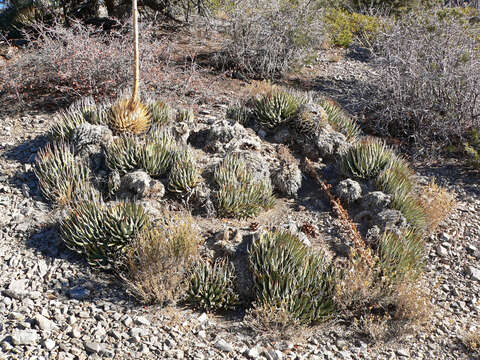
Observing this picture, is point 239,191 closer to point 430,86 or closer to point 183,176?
point 183,176

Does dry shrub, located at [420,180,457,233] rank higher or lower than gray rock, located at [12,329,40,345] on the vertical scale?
higher

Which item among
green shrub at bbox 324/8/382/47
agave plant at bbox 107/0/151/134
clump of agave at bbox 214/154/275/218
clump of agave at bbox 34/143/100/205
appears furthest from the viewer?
green shrub at bbox 324/8/382/47

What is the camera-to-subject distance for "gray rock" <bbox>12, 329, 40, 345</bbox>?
13.0 feet

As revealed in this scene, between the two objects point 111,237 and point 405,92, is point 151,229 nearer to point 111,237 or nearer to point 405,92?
point 111,237

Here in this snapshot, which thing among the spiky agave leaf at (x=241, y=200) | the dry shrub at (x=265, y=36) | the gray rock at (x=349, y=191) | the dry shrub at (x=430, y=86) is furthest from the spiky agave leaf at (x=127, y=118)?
the dry shrub at (x=430, y=86)

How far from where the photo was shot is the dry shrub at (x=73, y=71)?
25.1 ft

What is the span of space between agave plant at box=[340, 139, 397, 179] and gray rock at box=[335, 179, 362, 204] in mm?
276

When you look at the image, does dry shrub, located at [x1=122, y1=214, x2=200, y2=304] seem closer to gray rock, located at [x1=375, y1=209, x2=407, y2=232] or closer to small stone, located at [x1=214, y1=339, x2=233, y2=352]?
small stone, located at [x1=214, y1=339, x2=233, y2=352]

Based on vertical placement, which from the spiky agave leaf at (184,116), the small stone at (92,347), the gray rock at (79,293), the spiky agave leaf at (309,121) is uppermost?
the spiky agave leaf at (309,121)

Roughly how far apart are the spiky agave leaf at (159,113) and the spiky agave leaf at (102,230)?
6.67ft

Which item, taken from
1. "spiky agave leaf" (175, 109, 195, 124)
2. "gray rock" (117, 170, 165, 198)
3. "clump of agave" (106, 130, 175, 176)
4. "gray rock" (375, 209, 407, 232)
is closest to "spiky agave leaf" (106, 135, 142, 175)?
"clump of agave" (106, 130, 175, 176)

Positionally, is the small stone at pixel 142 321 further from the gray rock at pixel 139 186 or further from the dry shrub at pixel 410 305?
the dry shrub at pixel 410 305

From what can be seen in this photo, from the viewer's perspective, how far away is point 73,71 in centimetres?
774

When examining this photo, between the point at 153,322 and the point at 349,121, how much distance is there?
15.4 ft
